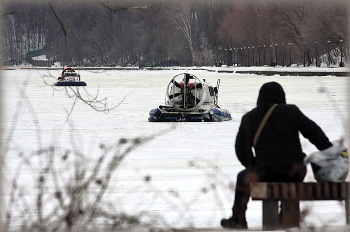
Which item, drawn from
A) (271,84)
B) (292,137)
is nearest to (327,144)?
(292,137)

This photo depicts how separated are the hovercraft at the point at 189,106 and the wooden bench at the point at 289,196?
42.6ft

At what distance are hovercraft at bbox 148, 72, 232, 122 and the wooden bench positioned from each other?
12976mm

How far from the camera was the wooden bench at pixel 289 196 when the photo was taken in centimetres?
482

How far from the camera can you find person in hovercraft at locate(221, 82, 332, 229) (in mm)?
4969

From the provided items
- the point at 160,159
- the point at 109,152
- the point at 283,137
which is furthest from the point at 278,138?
the point at 109,152

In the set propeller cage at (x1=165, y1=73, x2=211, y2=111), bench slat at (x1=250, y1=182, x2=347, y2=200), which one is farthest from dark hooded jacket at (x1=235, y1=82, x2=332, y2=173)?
propeller cage at (x1=165, y1=73, x2=211, y2=111)

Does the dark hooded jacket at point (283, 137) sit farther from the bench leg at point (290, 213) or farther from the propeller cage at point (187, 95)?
the propeller cage at point (187, 95)

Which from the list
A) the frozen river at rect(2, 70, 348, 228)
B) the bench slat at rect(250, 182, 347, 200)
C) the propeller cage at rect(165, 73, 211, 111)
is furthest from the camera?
the propeller cage at rect(165, 73, 211, 111)

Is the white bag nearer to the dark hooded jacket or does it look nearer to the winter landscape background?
the dark hooded jacket

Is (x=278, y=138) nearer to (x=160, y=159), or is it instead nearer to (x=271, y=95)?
(x=271, y=95)

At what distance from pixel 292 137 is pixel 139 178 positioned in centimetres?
383

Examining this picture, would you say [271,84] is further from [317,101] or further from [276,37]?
[276,37]

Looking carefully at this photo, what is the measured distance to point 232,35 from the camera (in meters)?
125

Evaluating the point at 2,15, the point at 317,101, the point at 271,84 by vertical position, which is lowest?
the point at 317,101
